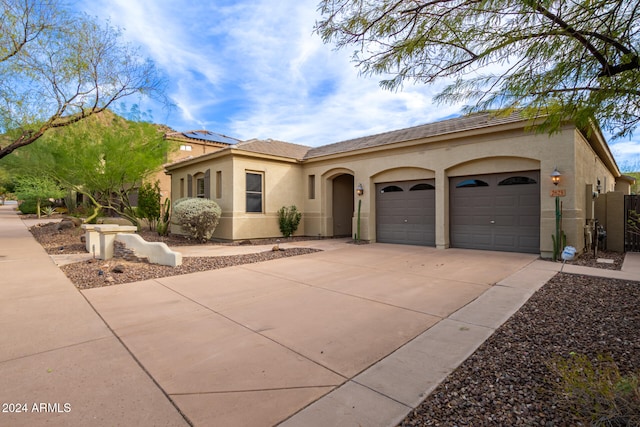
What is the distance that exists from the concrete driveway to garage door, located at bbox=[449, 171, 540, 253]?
9.98 ft

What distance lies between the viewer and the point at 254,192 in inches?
528

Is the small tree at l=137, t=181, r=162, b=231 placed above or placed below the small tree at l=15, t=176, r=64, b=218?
below

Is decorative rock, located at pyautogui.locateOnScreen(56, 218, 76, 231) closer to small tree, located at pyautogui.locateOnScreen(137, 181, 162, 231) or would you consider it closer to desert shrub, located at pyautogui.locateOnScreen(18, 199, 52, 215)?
small tree, located at pyautogui.locateOnScreen(137, 181, 162, 231)

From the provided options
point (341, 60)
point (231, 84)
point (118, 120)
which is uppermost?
point (231, 84)

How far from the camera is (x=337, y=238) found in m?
14.6

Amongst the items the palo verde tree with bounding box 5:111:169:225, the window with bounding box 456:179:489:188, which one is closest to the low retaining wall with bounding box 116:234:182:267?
the palo verde tree with bounding box 5:111:169:225

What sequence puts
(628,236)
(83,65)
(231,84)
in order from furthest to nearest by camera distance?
(231,84) → (628,236) → (83,65)

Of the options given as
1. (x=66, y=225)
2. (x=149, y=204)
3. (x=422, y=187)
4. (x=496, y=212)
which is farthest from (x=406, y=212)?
(x=66, y=225)

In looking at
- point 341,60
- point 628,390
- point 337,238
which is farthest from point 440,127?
point 628,390

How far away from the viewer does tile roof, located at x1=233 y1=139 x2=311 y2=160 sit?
13844 mm

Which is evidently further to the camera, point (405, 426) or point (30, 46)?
point (30, 46)

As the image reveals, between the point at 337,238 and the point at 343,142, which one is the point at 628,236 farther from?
the point at 343,142

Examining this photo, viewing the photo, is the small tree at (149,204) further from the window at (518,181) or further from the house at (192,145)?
the window at (518,181)

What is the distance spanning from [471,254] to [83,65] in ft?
41.6
